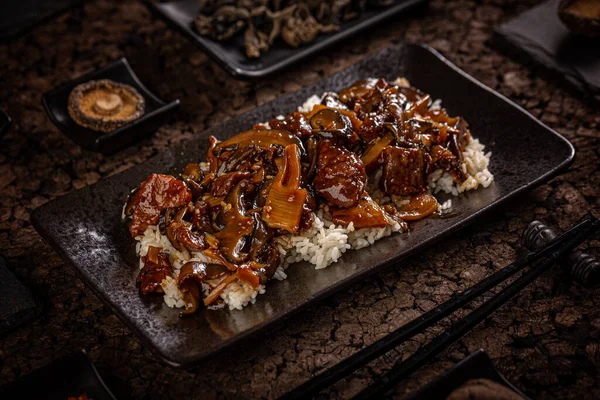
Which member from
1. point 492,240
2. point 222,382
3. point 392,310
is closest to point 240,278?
point 222,382

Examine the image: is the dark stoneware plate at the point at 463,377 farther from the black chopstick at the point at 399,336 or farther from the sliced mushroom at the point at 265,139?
the sliced mushroom at the point at 265,139

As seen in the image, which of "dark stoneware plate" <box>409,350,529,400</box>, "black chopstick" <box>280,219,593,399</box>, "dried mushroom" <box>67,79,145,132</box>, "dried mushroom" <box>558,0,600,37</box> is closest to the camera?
"dark stoneware plate" <box>409,350,529,400</box>

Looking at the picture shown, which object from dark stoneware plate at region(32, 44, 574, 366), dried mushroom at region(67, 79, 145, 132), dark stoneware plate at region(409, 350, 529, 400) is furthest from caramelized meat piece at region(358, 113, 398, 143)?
dried mushroom at region(67, 79, 145, 132)

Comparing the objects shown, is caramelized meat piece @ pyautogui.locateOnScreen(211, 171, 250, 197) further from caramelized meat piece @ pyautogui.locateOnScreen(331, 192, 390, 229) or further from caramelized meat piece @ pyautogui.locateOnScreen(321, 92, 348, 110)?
Answer: caramelized meat piece @ pyautogui.locateOnScreen(321, 92, 348, 110)

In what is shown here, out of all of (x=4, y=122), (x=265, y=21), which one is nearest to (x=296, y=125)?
(x=265, y=21)

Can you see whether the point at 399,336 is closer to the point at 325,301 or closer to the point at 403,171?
the point at 325,301
